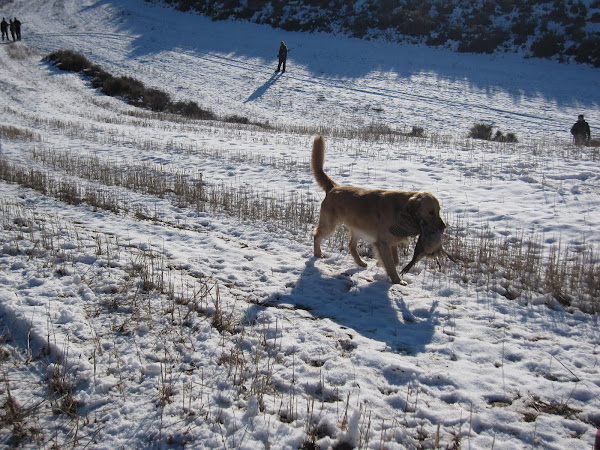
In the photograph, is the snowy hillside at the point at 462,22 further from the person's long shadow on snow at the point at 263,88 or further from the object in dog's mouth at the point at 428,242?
the object in dog's mouth at the point at 428,242

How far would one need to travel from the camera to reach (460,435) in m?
2.72

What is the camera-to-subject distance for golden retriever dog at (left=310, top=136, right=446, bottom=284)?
4527 mm

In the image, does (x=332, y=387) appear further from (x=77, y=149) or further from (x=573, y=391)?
(x=77, y=149)

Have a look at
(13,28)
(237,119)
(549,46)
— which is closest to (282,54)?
(237,119)

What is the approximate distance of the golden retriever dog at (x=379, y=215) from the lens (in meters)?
4.53

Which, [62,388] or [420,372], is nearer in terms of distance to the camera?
[62,388]

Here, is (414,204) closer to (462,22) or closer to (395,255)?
(395,255)

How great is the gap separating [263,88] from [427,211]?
25.1 meters

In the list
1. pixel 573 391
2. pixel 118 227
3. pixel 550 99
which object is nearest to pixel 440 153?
pixel 118 227

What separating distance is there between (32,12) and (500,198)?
49.9 meters

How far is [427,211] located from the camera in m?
4.46

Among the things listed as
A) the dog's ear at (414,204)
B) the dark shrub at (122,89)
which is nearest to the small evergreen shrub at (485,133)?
the dog's ear at (414,204)

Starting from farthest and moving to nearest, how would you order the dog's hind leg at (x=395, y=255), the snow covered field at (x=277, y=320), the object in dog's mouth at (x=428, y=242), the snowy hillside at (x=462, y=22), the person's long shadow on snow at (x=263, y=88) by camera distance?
the snowy hillside at (x=462, y=22)
the person's long shadow on snow at (x=263, y=88)
the dog's hind leg at (x=395, y=255)
the object in dog's mouth at (x=428, y=242)
the snow covered field at (x=277, y=320)

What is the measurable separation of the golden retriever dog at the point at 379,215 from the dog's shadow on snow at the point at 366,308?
451mm
